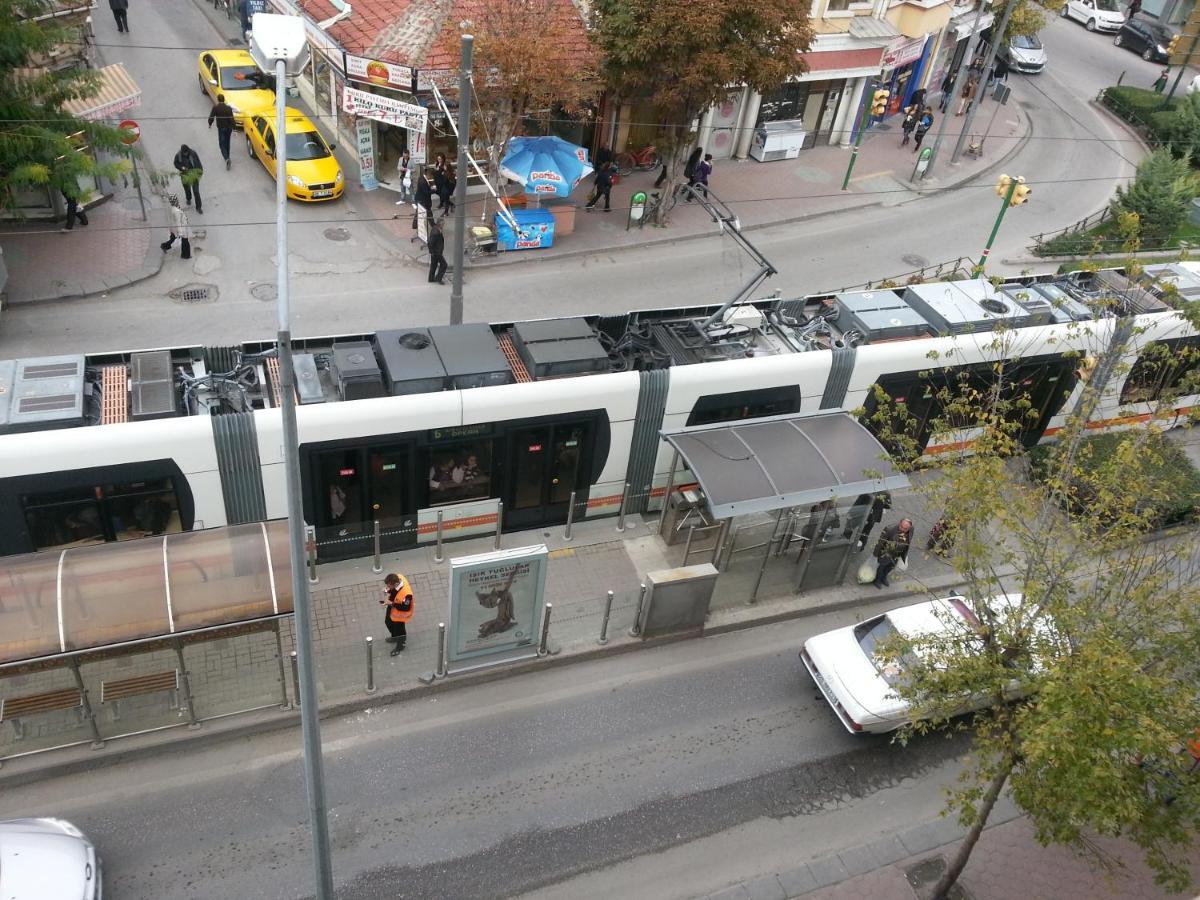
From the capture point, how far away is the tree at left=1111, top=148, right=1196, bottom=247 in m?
26.5

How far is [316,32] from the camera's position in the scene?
82.8 feet

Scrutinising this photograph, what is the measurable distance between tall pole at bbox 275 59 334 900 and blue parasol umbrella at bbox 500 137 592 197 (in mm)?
15407

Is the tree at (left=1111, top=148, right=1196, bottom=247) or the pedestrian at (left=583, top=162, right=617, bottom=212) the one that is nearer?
the pedestrian at (left=583, top=162, right=617, bottom=212)

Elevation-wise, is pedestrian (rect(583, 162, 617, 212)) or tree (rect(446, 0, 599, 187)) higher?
tree (rect(446, 0, 599, 187))

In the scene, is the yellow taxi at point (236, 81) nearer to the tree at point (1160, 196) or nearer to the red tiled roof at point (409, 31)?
the red tiled roof at point (409, 31)

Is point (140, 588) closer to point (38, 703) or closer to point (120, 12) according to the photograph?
point (38, 703)

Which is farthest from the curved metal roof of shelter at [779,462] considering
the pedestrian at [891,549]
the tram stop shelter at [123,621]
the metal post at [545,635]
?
the tram stop shelter at [123,621]

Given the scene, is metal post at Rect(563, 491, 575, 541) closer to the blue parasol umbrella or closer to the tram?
the tram

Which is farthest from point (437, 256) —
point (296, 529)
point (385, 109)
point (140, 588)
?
point (296, 529)

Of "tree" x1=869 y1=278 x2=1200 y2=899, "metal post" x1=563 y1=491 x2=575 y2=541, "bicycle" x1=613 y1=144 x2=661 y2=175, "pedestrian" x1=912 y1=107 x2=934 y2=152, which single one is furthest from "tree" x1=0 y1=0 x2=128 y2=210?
"pedestrian" x1=912 y1=107 x2=934 y2=152

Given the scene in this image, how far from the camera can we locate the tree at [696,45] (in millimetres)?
21344

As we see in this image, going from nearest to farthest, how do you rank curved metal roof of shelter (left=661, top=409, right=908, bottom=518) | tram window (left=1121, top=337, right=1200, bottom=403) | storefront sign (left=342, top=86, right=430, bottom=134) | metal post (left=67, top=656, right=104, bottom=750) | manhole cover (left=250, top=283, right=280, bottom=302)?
metal post (left=67, top=656, right=104, bottom=750) < curved metal roof of shelter (left=661, top=409, right=908, bottom=518) < tram window (left=1121, top=337, right=1200, bottom=403) < manhole cover (left=250, top=283, right=280, bottom=302) < storefront sign (left=342, top=86, right=430, bottom=134)

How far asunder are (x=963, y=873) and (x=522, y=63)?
696 inches

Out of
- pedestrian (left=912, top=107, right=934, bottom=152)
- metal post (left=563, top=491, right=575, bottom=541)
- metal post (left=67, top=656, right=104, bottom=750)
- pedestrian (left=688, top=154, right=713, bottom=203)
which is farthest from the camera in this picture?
pedestrian (left=912, top=107, right=934, bottom=152)
